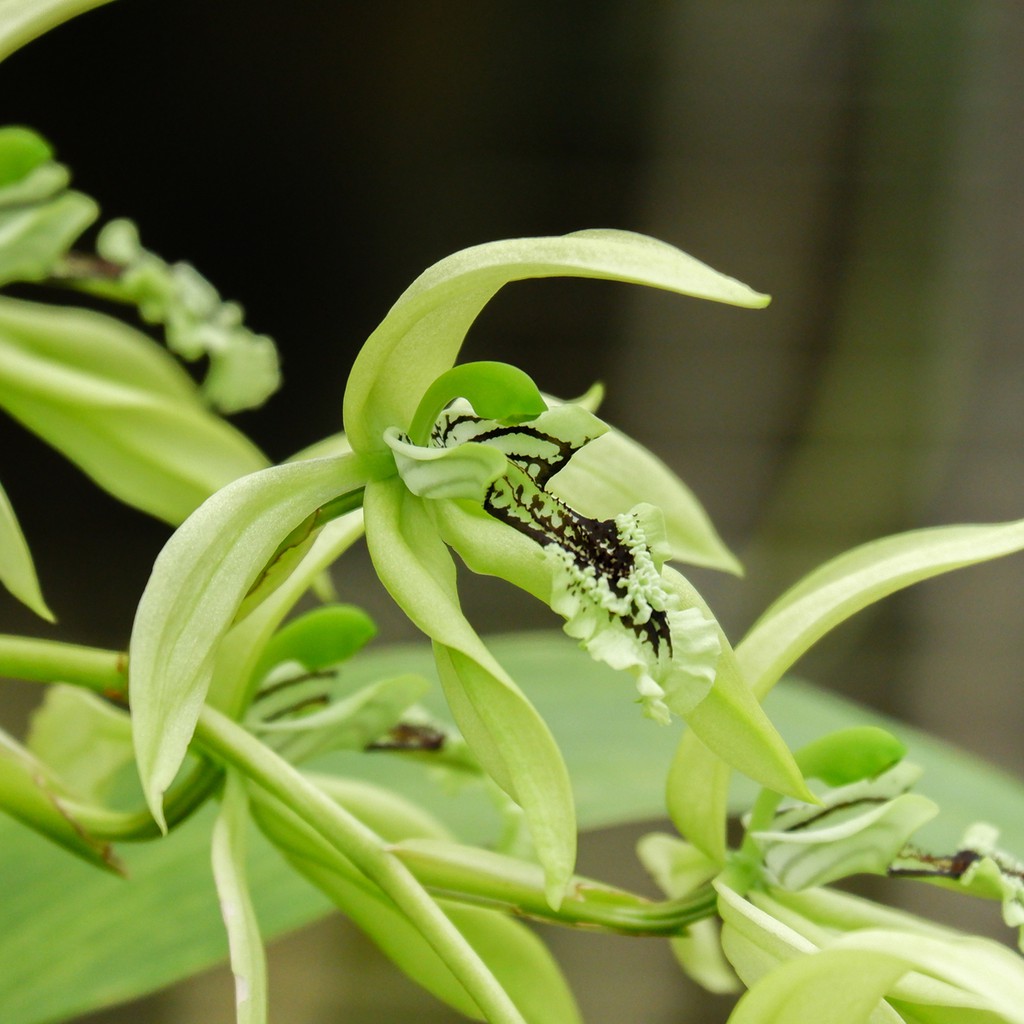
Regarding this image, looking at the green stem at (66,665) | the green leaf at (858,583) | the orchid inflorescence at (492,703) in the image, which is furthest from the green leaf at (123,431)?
the green leaf at (858,583)

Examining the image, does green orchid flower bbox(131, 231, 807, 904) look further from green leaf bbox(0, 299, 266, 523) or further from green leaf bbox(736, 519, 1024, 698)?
green leaf bbox(0, 299, 266, 523)

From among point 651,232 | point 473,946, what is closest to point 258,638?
point 473,946

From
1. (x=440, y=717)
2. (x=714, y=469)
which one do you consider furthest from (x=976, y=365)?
(x=440, y=717)

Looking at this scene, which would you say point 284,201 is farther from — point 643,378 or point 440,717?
point 440,717

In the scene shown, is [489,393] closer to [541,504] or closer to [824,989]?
[541,504]

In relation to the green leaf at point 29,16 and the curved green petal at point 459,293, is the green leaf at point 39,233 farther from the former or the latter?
the curved green petal at point 459,293

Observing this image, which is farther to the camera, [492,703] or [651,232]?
[651,232]
